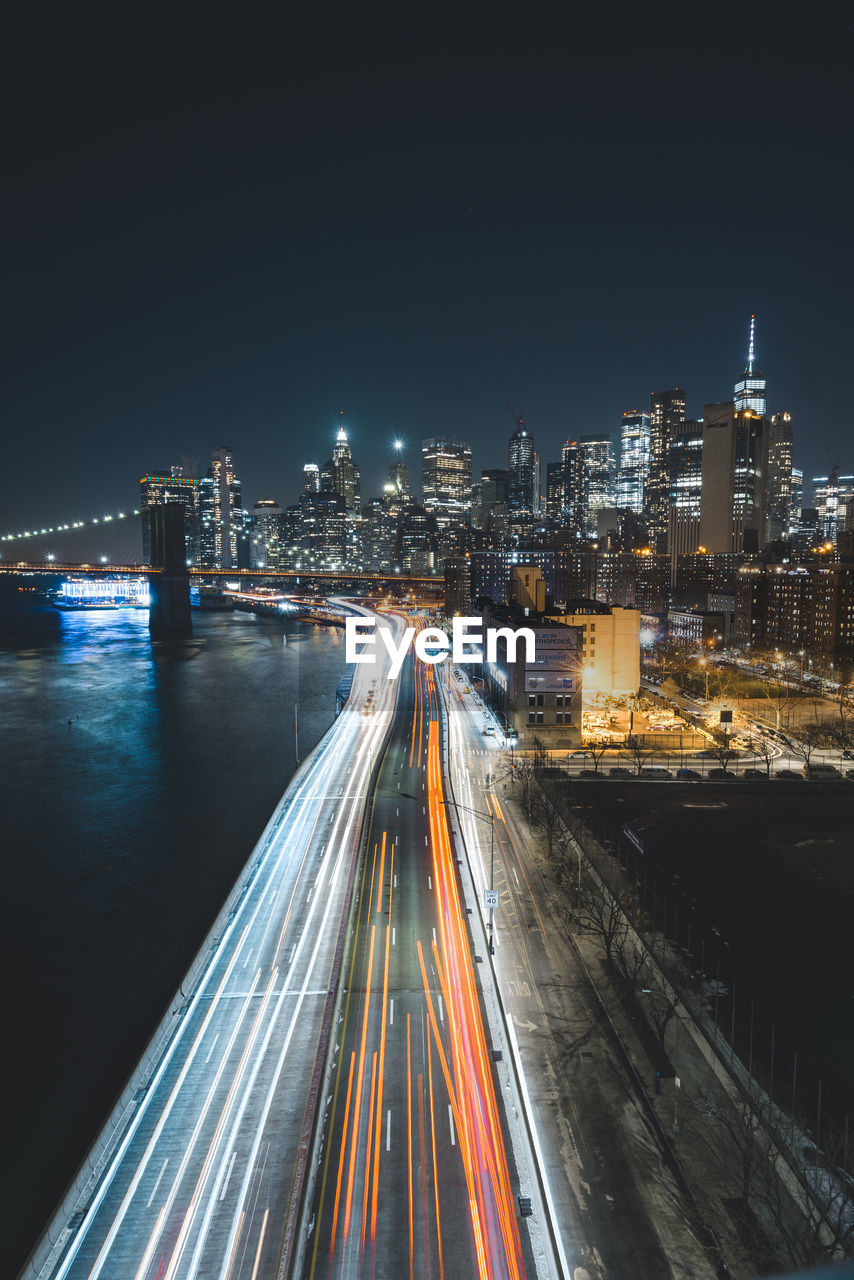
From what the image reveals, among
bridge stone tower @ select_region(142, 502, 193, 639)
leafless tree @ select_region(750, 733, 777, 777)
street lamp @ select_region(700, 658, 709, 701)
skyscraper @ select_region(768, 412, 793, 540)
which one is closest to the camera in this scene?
leafless tree @ select_region(750, 733, 777, 777)

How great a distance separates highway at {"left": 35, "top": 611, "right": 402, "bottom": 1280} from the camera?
908 centimetres

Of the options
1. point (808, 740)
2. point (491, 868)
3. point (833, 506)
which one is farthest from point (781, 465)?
point (491, 868)

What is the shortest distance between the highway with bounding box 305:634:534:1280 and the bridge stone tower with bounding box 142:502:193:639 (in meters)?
76.6

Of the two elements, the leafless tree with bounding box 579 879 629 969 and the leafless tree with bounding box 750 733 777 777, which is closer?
the leafless tree with bounding box 579 879 629 969

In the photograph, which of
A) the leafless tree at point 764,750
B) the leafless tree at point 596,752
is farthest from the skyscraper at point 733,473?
the leafless tree at point 596,752

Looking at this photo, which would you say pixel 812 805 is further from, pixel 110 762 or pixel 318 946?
pixel 110 762

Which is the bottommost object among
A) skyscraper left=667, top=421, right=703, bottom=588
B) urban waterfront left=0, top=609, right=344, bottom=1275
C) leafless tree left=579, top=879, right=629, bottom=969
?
urban waterfront left=0, top=609, right=344, bottom=1275

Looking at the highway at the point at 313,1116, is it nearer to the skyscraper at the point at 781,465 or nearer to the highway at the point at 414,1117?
the highway at the point at 414,1117

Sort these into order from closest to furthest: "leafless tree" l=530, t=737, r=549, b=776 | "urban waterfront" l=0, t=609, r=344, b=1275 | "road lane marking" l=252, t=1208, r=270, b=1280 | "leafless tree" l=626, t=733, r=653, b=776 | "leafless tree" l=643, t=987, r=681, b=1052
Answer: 1. "road lane marking" l=252, t=1208, r=270, b=1280
2. "leafless tree" l=643, t=987, r=681, b=1052
3. "urban waterfront" l=0, t=609, r=344, b=1275
4. "leafless tree" l=530, t=737, r=549, b=776
5. "leafless tree" l=626, t=733, r=653, b=776

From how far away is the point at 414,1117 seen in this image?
11156mm

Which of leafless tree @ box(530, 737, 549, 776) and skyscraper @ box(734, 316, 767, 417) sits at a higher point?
skyscraper @ box(734, 316, 767, 417)

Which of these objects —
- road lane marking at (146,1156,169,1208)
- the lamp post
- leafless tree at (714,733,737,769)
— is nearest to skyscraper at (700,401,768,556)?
leafless tree at (714,733,737,769)

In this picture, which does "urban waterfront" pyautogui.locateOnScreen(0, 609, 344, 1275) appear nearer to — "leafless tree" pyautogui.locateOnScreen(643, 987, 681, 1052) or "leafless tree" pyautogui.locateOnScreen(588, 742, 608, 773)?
"leafless tree" pyautogui.locateOnScreen(643, 987, 681, 1052)

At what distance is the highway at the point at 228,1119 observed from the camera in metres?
9.08
